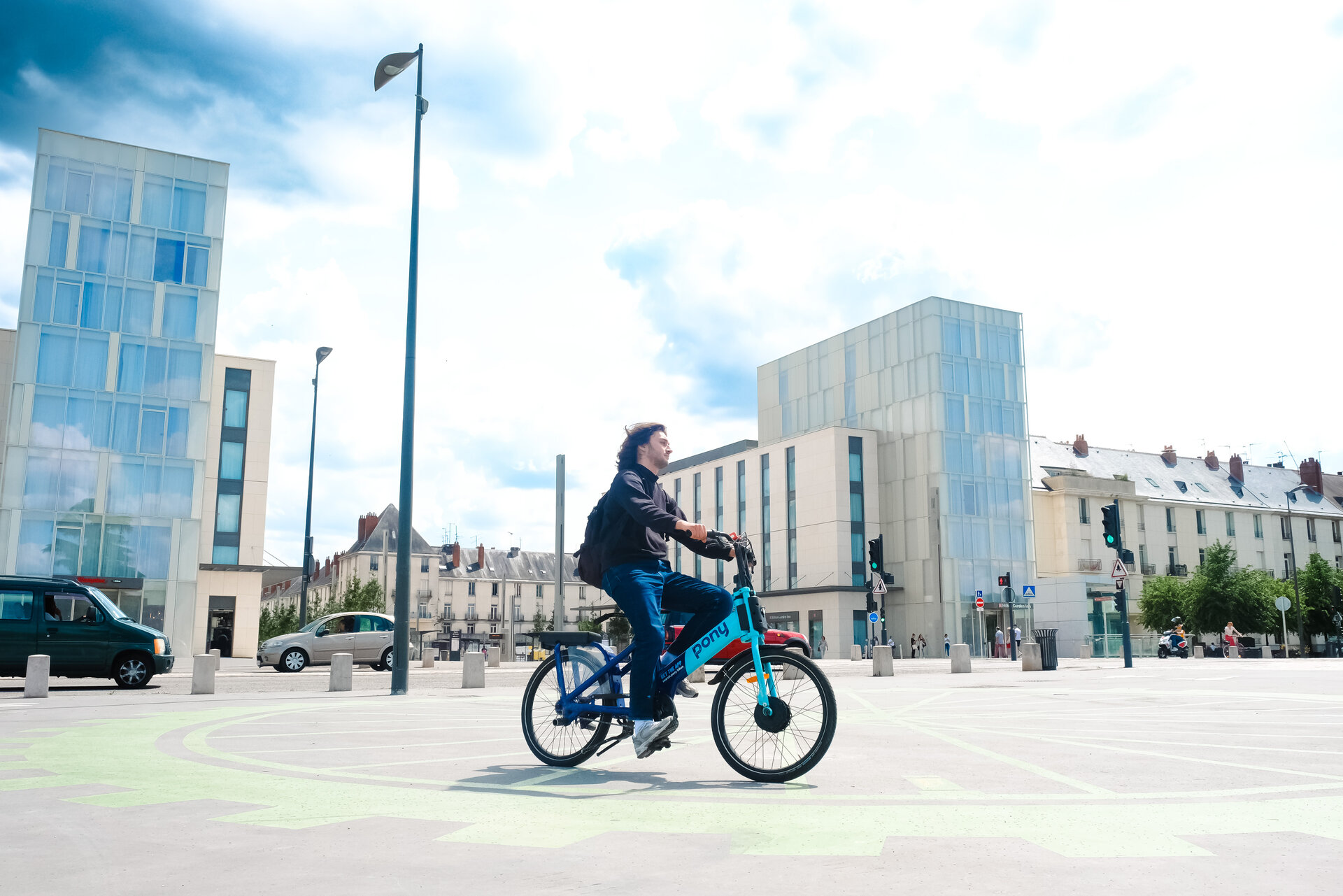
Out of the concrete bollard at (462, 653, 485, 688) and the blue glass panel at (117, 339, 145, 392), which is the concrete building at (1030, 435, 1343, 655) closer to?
the blue glass panel at (117, 339, 145, 392)

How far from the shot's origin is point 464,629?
4422 inches

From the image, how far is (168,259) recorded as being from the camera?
1740 inches

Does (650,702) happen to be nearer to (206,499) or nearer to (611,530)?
(611,530)

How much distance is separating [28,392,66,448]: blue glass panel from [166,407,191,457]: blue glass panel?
390 centimetres

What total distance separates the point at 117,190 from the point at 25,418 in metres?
10.2

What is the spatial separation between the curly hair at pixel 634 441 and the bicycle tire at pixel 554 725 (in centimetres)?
121

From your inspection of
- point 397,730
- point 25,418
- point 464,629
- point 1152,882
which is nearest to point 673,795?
point 1152,882

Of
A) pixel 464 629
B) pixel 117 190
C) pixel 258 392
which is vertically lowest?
pixel 464 629

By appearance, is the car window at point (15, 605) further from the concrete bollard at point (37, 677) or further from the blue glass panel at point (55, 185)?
the blue glass panel at point (55, 185)

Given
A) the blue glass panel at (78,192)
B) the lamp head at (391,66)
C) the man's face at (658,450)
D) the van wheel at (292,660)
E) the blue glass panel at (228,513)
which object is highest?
the blue glass panel at (78,192)

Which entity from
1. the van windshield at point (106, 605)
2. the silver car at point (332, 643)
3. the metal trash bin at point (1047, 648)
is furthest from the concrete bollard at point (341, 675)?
the metal trash bin at point (1047, 648)

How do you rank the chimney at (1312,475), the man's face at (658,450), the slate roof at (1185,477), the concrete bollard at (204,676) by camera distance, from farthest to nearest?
the chimney at (1312,475) < the slate roof at (1185,477) < the concrete bollard at (204,676) < the man's face at (658,450)

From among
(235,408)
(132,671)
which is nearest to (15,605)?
(132,671)

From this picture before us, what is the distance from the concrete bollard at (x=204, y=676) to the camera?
607 inches
